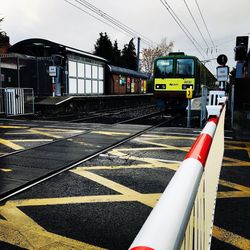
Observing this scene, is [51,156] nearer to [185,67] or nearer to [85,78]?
[185,67]

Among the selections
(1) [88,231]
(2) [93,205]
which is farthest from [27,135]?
(1) [88,231]

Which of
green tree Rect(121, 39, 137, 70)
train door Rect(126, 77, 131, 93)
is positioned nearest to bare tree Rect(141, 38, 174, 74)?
green tree Rect(121, 39, 137, 70)

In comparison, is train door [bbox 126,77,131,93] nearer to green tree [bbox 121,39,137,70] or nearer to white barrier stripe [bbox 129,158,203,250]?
white barrier stripe [bbox 129,158,203,250]

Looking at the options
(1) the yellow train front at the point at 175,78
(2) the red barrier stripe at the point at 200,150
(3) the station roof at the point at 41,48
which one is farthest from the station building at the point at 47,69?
(2) the red barrier stripe at the point at 200,150

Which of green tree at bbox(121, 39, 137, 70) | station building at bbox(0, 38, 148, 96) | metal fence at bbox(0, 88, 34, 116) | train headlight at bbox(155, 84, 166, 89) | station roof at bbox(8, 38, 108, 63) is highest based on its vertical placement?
green tree at bbox(121, 39, 137, 70)

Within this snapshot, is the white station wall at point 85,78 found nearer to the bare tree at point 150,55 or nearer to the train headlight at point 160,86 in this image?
the train headlight at point 160,86

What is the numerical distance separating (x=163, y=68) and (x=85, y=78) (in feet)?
18.5

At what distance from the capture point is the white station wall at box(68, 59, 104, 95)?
19938mm

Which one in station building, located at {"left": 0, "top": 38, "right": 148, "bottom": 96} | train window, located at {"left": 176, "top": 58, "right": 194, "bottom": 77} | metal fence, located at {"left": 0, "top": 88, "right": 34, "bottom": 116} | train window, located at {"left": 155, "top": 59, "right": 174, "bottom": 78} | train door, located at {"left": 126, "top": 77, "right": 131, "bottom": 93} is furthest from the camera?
train door, located at {"left": 126, "top": 77, "right": 131, "bottom": 93}

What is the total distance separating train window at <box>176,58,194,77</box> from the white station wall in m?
6.35

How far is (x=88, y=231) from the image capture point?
3389 millimetres

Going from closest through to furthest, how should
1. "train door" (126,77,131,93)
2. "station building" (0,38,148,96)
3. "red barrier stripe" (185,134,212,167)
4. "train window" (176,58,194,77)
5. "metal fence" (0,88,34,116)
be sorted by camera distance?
"red barrier stripe" (185,134,212,167) → "metal fence" (0,88,34,116) → "train window" (176,58,194,77) → "station building" (0,38,148,96) → "train door" (126,77,131,93)

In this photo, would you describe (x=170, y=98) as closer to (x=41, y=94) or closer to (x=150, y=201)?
(x=41, y=94)

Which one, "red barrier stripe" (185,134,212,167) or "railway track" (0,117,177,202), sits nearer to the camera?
"red barrier stripe" (185,134,212,167)
